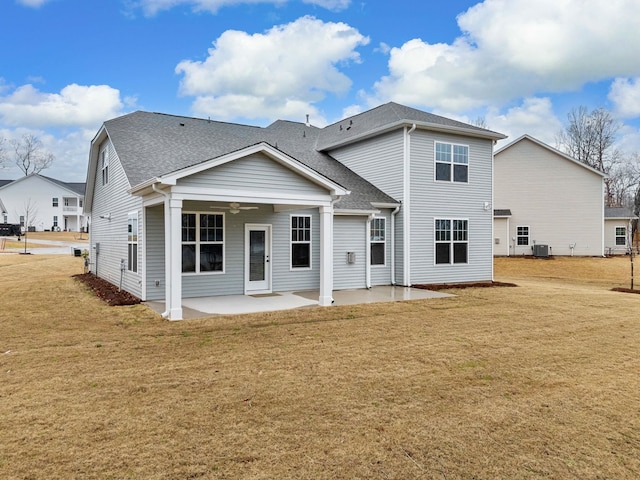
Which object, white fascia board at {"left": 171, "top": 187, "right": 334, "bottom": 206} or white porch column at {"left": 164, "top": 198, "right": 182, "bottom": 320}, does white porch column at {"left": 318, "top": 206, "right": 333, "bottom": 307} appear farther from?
white porch column at {"left": 164, "top": 198, "right": 182, "bottom": 320}

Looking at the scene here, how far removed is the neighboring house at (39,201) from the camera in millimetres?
53250

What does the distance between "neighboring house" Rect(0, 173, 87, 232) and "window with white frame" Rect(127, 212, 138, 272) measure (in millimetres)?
48473

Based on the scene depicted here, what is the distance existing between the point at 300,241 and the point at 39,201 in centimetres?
5339

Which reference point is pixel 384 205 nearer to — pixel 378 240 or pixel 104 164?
pixel 378 240

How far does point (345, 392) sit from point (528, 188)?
86.5 feet

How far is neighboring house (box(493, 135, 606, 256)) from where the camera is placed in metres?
26.9

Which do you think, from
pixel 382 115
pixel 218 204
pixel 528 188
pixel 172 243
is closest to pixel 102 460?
pixel 172 243

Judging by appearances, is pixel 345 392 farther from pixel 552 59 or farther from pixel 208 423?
pixel 552 59

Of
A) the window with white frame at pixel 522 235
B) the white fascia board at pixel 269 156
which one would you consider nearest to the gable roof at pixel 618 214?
the window with white frame at pixel 522 235

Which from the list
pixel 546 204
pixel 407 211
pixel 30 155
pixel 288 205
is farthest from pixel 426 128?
pixel 30 155

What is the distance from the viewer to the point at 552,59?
22.1 metres

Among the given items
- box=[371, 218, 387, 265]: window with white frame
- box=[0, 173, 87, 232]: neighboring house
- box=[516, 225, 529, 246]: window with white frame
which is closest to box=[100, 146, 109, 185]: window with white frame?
box=[371, 218, 387, 265]: window with white frame

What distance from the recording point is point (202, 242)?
11.6 metres

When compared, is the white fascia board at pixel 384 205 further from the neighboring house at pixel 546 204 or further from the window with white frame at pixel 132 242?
the neighboring house at pixel 546 204
